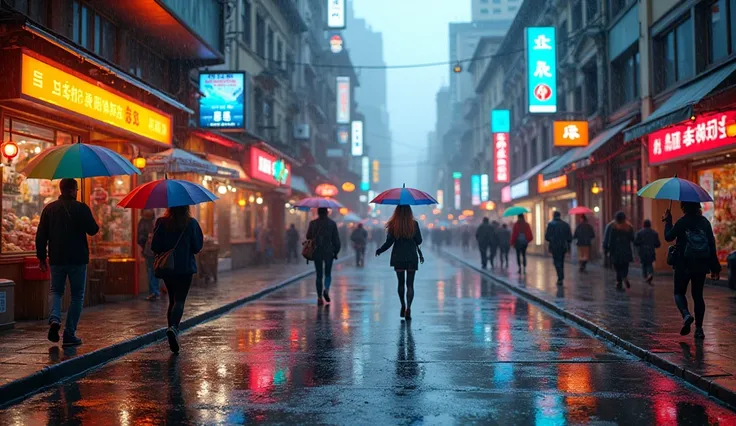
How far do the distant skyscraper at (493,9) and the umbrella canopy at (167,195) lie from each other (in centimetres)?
14879

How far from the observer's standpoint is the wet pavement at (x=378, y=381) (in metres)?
6.21

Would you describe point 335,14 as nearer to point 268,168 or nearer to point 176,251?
point 268,168

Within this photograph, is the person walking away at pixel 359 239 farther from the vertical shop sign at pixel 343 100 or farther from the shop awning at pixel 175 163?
the vertical shop sign at pixel 343 100

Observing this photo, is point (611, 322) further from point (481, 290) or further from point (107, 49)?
point (107, 49)

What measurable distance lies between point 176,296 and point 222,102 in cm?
1389

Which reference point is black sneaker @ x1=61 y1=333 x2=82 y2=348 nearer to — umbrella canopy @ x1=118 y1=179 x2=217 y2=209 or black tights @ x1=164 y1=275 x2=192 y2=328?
black tights @ x1=164 y1=275 x2=192 y2=328

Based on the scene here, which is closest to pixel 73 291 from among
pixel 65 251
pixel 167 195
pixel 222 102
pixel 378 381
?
pixel 65 251

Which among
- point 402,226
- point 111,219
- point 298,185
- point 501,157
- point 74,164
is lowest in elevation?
point 402,226

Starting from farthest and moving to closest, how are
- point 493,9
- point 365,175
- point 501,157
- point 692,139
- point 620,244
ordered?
point 493,9 < point 365,175 < point 501,157 < point 692,139 < point 620,244

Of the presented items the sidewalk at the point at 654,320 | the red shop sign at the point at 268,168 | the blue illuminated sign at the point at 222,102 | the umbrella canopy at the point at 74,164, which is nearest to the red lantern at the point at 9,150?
the umbrella canopy at the point at 74,164

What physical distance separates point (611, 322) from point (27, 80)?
9.29 m

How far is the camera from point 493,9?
514ft

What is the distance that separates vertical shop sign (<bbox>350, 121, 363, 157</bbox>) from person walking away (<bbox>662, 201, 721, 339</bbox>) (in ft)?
193

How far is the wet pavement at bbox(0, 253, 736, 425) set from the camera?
621 centimetres
